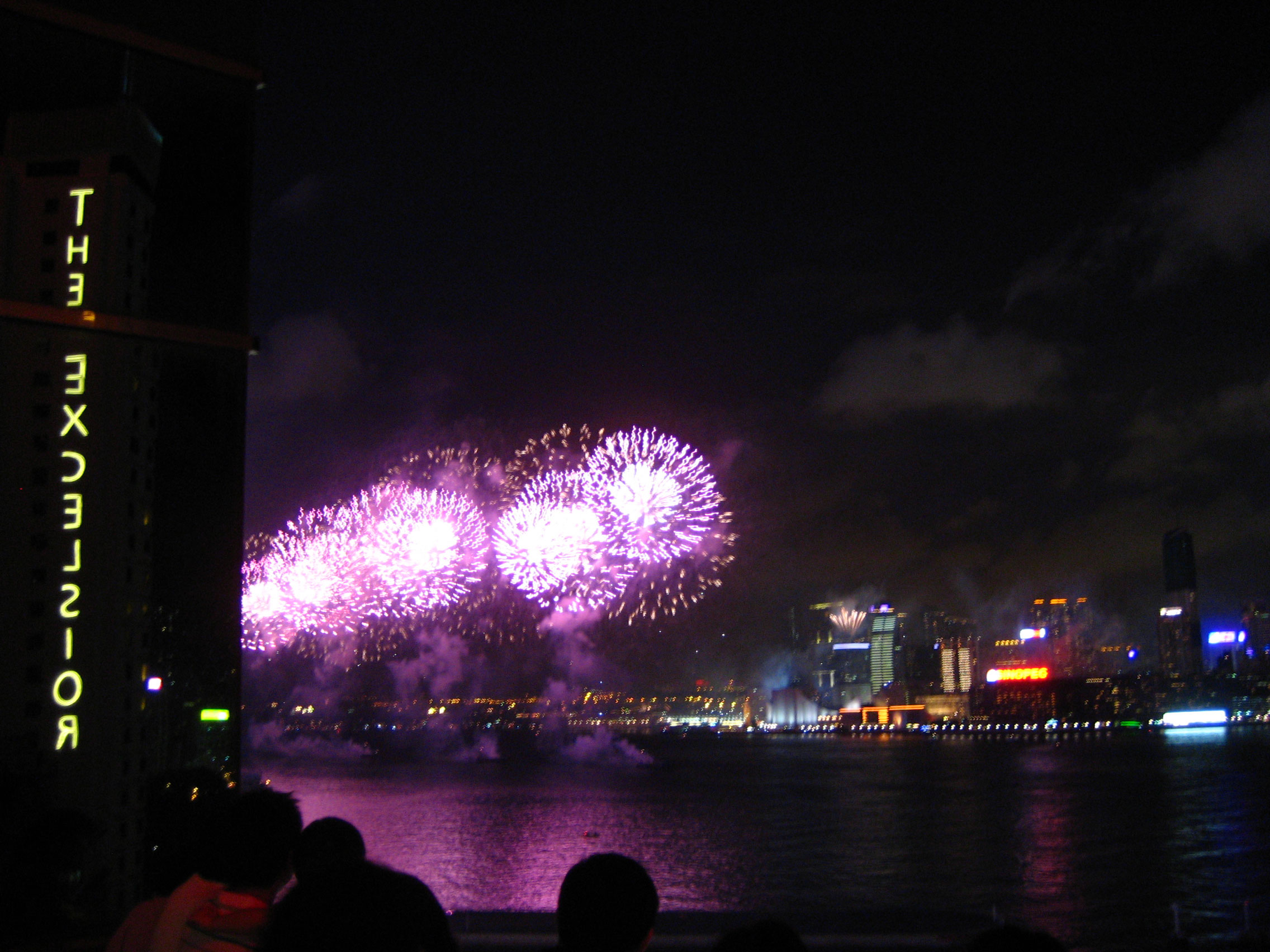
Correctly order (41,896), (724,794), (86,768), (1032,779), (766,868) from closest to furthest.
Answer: (41,896) → (86,768) → (766,868) → (724,794) → (1032,779)

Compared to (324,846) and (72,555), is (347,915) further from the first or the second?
(72,555)

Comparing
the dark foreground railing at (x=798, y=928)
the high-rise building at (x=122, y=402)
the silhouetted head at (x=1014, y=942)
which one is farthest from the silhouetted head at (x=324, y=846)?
the dark foreground railing at (x=798, y=928)

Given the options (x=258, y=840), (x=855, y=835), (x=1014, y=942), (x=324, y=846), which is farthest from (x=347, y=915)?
(x=855, y=835)

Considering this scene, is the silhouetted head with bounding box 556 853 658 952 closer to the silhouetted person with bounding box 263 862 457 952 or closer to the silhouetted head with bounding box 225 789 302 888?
the silhouetted person with bounding box 263 862 457 952

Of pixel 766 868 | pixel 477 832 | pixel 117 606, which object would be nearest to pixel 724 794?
pixel 477 832

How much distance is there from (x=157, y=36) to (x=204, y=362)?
2680 mm

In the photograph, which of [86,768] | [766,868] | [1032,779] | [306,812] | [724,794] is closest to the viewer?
[86,768]

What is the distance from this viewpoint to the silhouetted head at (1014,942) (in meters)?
2.26

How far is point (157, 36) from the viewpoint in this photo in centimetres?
852

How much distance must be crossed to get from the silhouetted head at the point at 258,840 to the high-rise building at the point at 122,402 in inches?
207

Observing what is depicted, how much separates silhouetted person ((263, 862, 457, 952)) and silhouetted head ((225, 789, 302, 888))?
4.44 feet

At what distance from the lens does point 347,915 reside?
210 centimetres

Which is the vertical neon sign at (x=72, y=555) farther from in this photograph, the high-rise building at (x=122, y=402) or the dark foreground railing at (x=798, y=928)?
the dark foreground railing at (x=798, y=928)

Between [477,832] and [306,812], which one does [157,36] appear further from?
[306,812]
